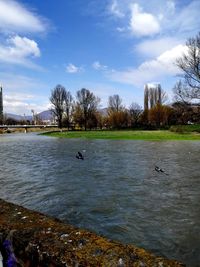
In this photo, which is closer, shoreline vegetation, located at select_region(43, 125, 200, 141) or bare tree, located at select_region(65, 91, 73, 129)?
shoreline vegetation, located at select_region(43, 125, 200, 141)

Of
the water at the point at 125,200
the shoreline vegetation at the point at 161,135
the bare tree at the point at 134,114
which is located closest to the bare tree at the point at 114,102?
the bare tree at the point at 134,114

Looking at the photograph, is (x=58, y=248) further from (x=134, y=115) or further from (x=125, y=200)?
(x=134, y=115)

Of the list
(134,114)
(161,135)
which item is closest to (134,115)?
(134,114)

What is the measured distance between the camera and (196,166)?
63.3ft

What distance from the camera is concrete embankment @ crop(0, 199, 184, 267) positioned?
271 cm

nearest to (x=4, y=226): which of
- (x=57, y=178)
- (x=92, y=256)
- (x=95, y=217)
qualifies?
(x=92, y=256)

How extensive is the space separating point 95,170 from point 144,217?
9137 millimetres

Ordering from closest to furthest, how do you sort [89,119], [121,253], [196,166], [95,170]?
[121,253] → [95,170] → [196,166] → [89,119]

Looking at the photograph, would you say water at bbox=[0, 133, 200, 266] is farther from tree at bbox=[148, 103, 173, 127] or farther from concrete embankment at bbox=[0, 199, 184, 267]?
tree at bbox=[148, 103, 173, 127]

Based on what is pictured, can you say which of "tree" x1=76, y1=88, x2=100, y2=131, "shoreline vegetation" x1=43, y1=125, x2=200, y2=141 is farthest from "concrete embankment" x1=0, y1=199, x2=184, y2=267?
"tree" x1=76, y1=88, x2=100, y2=131

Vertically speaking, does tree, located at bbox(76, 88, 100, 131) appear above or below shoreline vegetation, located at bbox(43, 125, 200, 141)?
above

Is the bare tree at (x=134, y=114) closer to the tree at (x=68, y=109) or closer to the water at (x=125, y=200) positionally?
the tree at (x=68, y=109)

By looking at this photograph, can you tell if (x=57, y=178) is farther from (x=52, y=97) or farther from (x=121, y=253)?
(x=52, y=97)

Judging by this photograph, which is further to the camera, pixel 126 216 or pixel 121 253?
pixel 126 216
